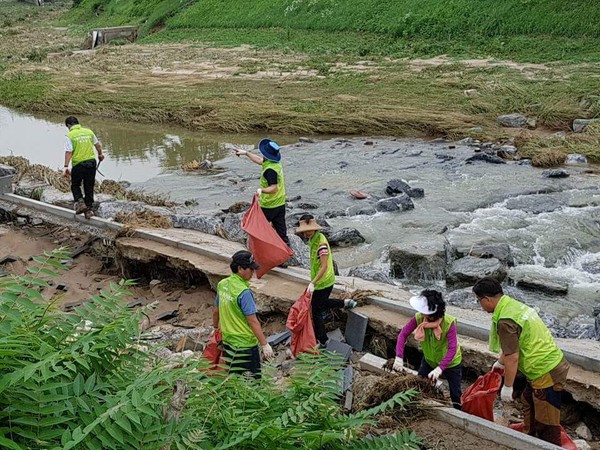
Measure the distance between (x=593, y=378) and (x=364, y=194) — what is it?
28.7 feet

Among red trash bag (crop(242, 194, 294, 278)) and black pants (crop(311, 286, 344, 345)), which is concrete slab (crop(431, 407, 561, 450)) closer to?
black pants (crop(311, 286, 344, 345))

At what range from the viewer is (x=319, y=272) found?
7.06 metres

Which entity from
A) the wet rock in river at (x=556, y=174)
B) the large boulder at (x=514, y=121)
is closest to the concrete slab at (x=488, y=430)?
the wet rock in river at (x=556, y=174)

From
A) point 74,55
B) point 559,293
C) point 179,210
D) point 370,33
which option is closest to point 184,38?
point 74,55

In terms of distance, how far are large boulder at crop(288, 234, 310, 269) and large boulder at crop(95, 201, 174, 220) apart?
250 cm

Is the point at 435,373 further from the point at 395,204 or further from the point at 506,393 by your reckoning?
the point at 395,204

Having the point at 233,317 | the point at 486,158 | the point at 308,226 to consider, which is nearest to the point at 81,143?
the point at 308,226

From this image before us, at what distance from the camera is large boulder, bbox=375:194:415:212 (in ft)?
44.4

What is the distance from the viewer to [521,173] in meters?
15.4

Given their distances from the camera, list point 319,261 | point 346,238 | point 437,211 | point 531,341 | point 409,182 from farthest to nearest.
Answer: point 409,182
point 437,211
point 346,238
point 319,261
point 531,341

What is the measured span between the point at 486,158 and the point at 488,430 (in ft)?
39.2

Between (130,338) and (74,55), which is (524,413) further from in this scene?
(74,55)

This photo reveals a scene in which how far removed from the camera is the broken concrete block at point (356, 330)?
742cm

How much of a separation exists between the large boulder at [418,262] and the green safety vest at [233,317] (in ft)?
16.6
